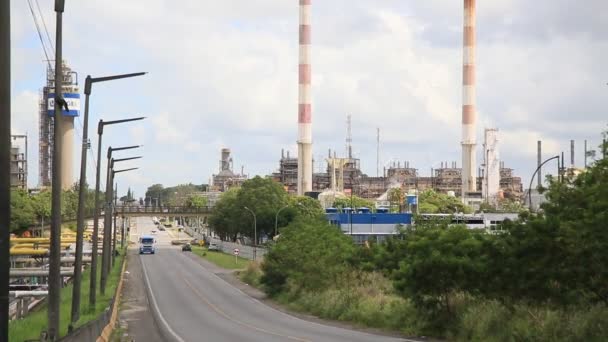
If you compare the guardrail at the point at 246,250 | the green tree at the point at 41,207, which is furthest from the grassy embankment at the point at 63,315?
the green tree at the point at 41,207

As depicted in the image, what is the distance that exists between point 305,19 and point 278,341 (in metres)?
115

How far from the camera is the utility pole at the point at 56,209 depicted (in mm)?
22953

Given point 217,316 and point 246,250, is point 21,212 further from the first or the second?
point 217,316

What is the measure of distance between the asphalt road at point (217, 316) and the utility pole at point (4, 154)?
24.6 meters

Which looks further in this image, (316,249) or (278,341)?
(316,249)

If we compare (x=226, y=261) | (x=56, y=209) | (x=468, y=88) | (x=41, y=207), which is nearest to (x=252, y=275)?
(x=226, y=261)

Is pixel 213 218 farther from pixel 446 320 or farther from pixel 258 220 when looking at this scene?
pixel 446 320

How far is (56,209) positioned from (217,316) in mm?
25166

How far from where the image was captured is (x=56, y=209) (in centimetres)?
2397

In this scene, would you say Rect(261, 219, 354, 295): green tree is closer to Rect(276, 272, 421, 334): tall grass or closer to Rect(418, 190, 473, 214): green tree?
Rect(276, 272, 421, 334): tall grass

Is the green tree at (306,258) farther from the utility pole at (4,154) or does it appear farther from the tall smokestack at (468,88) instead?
the tall smokestack at (468,88)

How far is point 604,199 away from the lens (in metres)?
23.5

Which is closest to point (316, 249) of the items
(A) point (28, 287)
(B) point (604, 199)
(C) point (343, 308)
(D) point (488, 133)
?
(C) point (343, 308)

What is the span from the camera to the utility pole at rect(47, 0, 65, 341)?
23.0 metres
